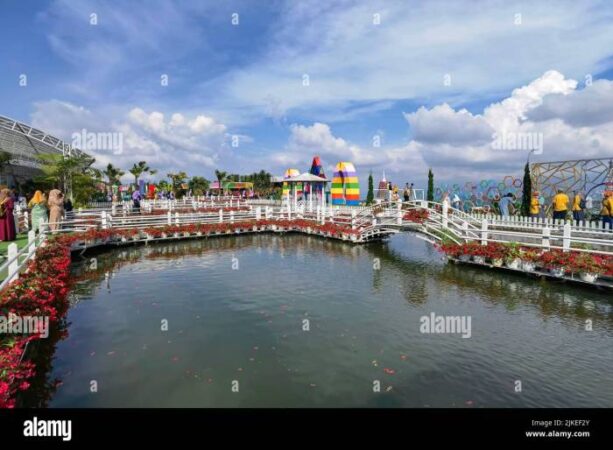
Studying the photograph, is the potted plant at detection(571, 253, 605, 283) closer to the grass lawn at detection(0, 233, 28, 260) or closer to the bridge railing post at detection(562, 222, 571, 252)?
the bridge railing post at detection(562, 222, 571, 252)

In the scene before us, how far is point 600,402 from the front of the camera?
5824 mm

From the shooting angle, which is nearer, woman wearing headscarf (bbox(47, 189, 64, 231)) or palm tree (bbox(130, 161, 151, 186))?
woman wearing headscarf (bbox(47, 189, 64, 231))

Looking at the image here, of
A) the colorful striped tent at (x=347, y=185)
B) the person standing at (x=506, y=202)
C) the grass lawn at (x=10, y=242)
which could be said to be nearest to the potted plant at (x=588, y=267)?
the person standing at (x=506, y=202)

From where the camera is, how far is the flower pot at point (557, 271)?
12561mm

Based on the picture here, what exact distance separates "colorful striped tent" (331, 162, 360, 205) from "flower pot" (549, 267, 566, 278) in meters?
27.3

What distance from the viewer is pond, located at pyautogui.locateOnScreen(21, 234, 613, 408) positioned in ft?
20.2

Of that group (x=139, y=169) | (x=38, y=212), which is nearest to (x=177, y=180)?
(x=139, y=169)

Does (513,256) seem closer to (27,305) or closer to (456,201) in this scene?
(27,305)

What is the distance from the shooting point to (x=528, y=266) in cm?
1358

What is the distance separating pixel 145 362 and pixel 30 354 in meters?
2.45

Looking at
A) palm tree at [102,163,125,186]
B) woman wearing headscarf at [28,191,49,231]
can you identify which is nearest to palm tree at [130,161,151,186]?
palm tree at [102,163,125,186]

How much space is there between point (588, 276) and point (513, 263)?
8.37ft
